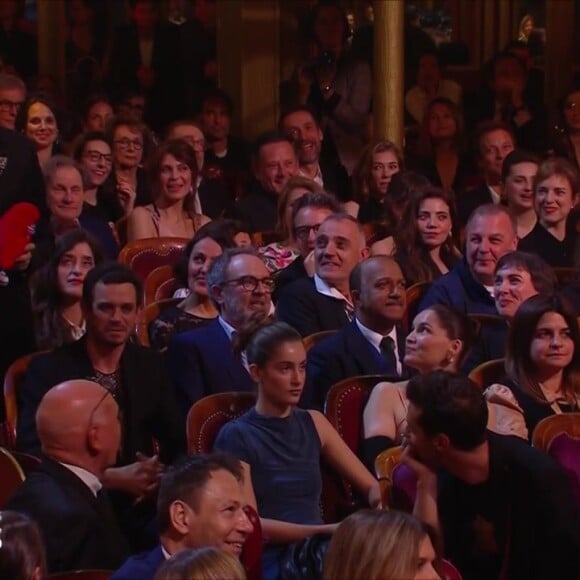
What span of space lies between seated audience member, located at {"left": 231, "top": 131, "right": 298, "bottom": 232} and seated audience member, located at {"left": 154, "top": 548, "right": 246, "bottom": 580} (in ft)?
13.5

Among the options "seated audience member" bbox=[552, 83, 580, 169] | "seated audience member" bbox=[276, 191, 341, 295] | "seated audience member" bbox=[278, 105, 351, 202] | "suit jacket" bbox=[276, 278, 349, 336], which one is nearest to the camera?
"suit jacket" bbox=[276, 278, 349, 336]

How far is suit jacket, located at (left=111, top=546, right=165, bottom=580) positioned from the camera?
286cm

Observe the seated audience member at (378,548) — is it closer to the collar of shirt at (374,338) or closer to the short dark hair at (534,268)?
the collar of shirt at (374,338)

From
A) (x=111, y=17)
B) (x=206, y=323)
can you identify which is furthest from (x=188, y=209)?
(x=111, y=17)

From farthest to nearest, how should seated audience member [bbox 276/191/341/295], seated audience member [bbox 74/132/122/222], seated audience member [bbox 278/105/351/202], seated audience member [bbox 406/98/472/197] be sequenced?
seated audience member [bbox 406/98/472/197] < seated audience member [bbox 278/105/351/202] < seated audience member [bbox 74/132/122/222] < seated audience member [bbox 276/191/341/295]

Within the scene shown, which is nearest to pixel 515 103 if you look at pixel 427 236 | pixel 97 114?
pixel 97 114

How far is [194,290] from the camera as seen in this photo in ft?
16.1

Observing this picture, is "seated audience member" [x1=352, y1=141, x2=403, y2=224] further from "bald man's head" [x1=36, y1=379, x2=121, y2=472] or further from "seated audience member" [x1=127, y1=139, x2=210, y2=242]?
"bald man's head" [x1=36, y1=379, x2=121, y2=472]

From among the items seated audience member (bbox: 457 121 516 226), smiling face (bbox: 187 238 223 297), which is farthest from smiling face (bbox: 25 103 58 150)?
seated audience member (bbox: 457 121 516 226)

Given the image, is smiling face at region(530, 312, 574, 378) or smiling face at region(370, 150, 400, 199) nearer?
smiling face at region(530, 312, 574, 378)

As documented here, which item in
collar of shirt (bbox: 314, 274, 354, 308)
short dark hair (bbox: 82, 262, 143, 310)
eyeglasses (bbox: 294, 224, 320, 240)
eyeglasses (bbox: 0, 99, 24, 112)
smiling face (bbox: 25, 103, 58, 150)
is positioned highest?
eyeglasses (bbox: 0, 99, 24, 112)

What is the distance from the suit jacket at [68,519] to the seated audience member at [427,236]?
256cm

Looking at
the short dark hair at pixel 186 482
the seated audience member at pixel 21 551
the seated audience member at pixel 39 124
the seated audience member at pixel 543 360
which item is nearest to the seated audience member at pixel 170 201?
the seated audience member at pixel 39 124

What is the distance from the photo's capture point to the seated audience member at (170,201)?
615 cm
